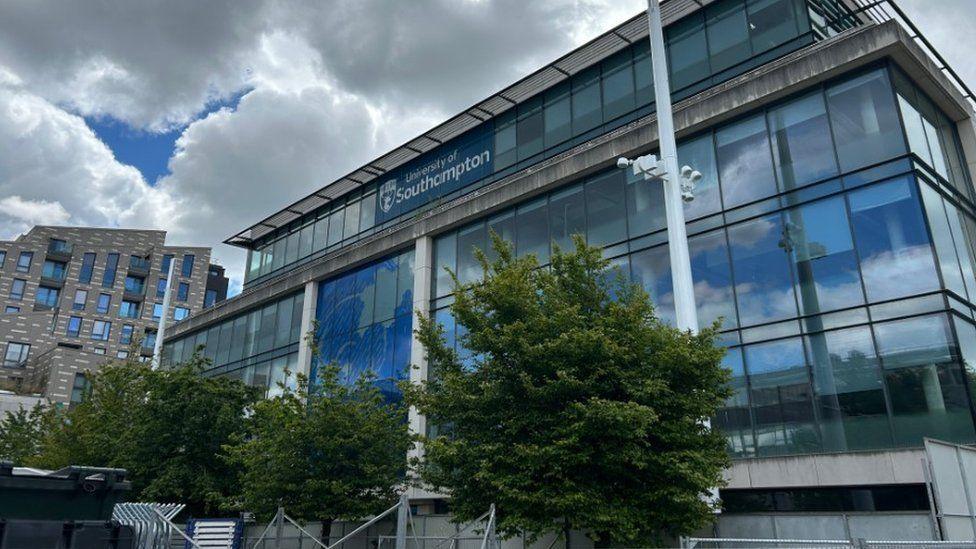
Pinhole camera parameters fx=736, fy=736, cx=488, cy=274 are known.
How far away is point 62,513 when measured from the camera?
34.3 ft

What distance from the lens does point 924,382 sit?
1460cm

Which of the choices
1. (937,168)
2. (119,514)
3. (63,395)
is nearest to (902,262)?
(937,168)

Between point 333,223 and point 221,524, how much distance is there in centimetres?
1680

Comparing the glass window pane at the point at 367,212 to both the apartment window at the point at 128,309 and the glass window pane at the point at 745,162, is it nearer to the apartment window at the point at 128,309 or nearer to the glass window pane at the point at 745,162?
the glass window pane at the point at 745,162

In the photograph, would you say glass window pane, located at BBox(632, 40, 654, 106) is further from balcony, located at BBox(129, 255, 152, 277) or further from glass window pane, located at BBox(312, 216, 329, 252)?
balcony, located at BBox(129, 255, 152, 277)

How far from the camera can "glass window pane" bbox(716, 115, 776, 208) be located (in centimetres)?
1816

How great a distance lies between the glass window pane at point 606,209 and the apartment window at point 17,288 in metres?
69.5

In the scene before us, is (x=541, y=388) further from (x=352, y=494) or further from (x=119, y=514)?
(x=119, y=514)

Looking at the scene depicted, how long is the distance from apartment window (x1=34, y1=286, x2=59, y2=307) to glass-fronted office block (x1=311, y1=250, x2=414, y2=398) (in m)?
56.4

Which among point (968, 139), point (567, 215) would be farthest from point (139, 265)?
point (968, 139)

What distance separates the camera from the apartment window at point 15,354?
67875 millimetres

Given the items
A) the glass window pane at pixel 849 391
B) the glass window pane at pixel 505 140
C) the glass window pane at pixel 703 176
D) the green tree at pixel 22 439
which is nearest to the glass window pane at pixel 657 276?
the glass window pane at pixel 703 176

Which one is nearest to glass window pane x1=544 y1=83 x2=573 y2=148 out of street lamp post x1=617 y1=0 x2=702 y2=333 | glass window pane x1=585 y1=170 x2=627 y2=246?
glass window pane x1=585 y1=170 x2=627 y2=246

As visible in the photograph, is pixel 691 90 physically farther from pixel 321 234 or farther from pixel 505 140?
pixel 321 234
